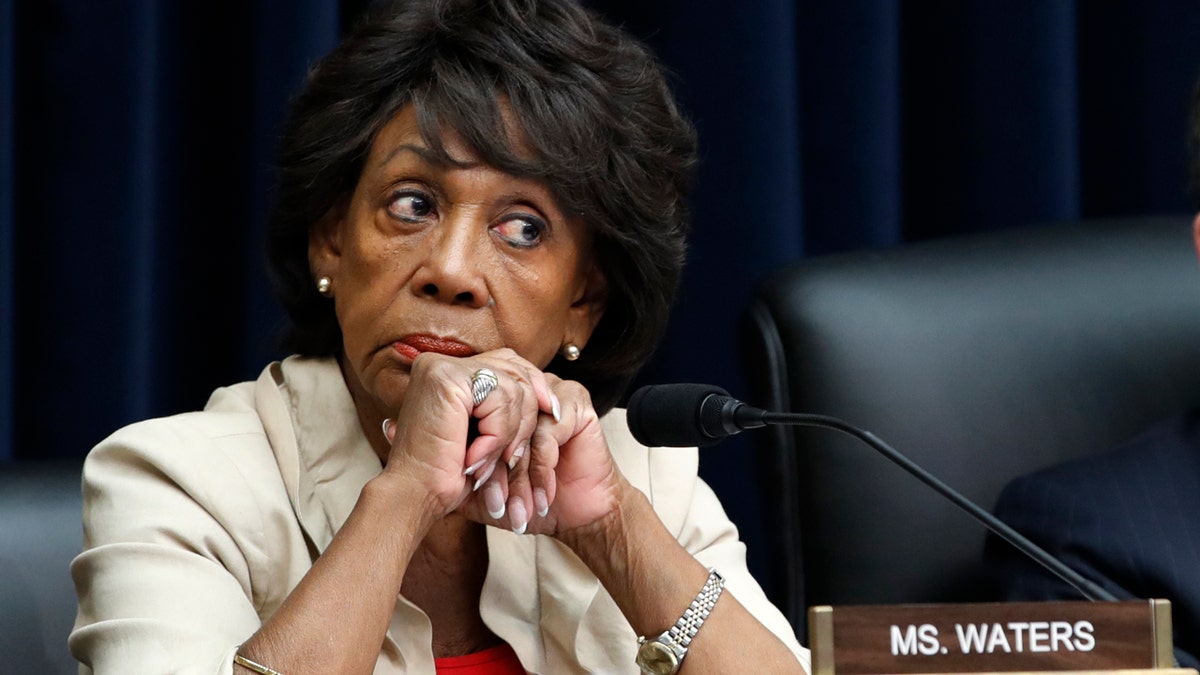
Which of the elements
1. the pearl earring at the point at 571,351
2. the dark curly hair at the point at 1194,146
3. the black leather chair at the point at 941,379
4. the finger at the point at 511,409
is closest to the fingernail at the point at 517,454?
the finger at the point at 511,409

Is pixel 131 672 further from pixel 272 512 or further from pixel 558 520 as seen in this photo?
pixel 558 520

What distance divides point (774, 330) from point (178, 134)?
84 centimetres

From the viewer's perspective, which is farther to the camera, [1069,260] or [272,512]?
[1069,260]

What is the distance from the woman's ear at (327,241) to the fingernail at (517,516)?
0.34 m

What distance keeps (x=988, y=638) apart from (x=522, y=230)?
67cm

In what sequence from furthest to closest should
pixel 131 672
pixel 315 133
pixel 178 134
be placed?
pixel 178 134 < pixel 315 133 < pixel 131 672

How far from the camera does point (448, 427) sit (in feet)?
4.73

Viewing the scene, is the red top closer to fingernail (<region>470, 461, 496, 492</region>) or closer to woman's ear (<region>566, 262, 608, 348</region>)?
fingernail (<region>470, 461, 496, 492</region>)

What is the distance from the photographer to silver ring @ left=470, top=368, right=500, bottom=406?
4.78ft

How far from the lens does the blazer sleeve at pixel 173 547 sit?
139 centimetres

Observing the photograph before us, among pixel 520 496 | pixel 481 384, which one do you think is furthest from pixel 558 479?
pixel 481 384

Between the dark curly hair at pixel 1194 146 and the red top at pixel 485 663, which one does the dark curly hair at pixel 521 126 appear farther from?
the dark curly hair at pixel 1194 146

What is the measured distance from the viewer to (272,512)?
157 cm

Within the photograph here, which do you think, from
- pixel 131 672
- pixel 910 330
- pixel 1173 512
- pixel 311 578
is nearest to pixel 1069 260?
pixel 910 330
